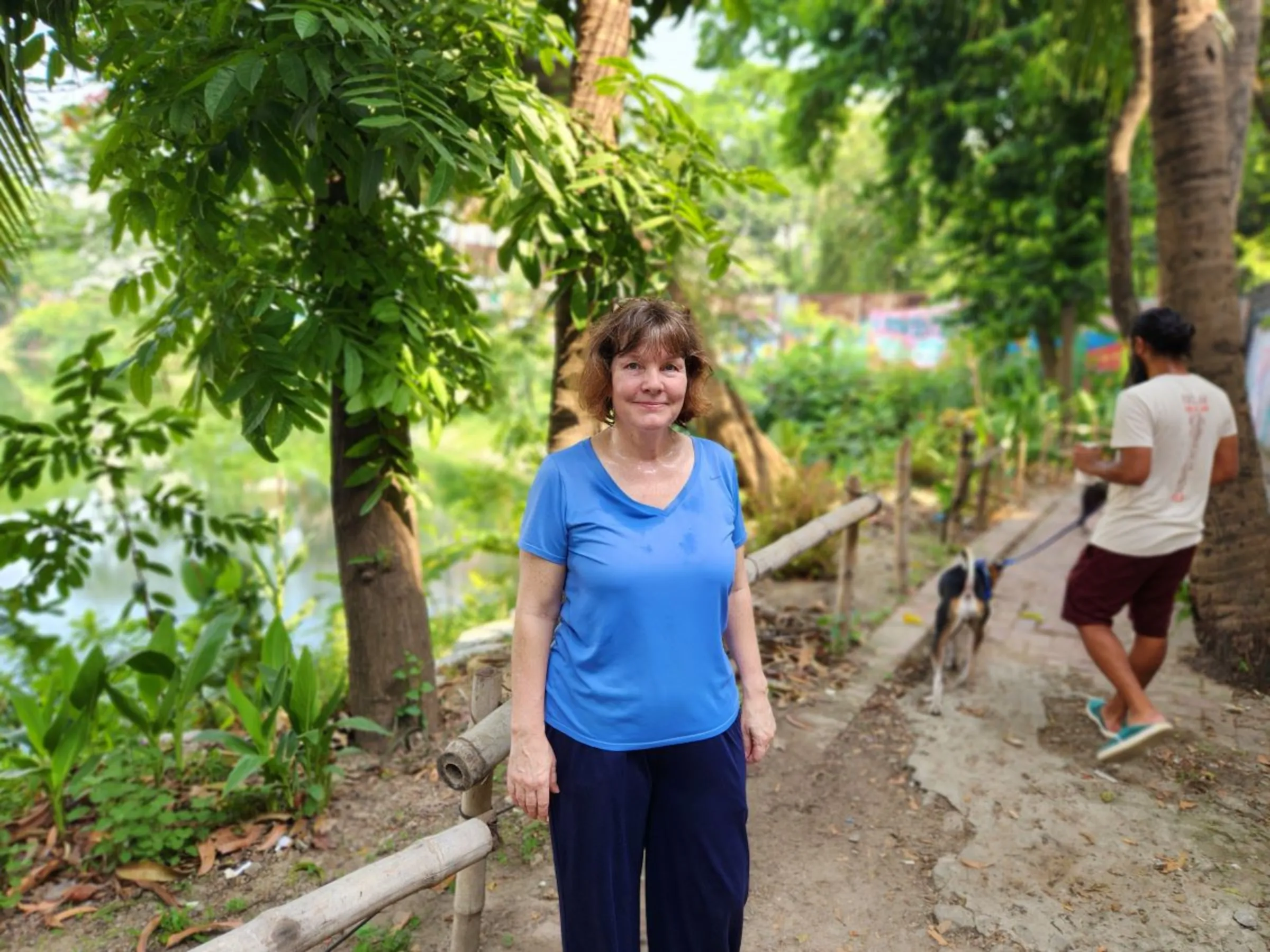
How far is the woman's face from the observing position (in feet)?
5.71

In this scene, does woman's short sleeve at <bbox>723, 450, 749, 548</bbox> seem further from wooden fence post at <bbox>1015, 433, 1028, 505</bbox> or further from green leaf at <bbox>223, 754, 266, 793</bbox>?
wooden fence post at <bbox>1015, 433, 1028, 505</bbox>

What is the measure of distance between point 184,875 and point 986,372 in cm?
1338

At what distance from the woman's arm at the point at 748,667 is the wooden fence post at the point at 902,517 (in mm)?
3992

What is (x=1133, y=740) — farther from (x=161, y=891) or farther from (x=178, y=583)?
(x=178, y=583)

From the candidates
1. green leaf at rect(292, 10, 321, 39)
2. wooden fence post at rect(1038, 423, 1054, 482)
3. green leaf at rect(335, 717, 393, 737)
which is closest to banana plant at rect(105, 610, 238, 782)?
green leaf at rect(335, 717, 393, 737)

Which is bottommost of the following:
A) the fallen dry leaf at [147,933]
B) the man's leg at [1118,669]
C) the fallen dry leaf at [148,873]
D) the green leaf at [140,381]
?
Answer: the fallen dry leaf at [147,933]

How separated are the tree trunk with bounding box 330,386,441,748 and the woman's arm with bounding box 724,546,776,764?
1.82 meters

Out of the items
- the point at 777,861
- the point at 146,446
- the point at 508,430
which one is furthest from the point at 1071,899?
the point at 508,430

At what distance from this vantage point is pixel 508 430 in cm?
1113

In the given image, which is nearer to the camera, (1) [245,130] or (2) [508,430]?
(1) [245,130]

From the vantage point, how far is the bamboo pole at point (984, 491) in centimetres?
722

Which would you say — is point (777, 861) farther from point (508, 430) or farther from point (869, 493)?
point (508, 430)

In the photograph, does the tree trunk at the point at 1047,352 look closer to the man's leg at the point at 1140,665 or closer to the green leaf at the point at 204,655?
the man's leg at the point at 1140,665

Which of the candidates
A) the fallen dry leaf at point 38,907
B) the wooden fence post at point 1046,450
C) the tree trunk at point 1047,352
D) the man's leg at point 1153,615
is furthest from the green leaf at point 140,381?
the tree trunk at point 1047,352
